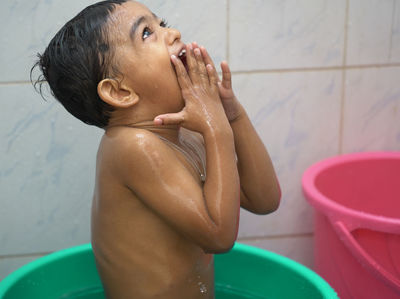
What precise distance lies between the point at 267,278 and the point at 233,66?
503 mm

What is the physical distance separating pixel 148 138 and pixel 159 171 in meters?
0.05

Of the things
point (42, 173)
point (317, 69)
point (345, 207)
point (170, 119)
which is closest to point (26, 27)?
point (42, 173)

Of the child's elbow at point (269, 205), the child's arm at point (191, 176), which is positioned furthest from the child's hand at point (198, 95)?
the child's elbow at point (269, 205)

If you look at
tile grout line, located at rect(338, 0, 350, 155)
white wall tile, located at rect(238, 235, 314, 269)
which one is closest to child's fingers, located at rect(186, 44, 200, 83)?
Result: tile grout line, located at rect(338, 0, 350, 155)

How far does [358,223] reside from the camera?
998mm

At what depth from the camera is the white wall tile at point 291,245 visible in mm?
1404

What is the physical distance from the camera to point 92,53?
0.76m

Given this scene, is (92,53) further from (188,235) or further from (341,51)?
(341,51)

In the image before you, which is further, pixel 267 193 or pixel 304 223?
pixel 304 223

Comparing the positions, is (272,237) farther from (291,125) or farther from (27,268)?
(27,268)

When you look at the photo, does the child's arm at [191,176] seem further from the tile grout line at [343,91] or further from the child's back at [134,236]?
the tile grout line at [343,91]

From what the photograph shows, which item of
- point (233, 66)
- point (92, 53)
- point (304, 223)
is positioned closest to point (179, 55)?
point (92, 53)

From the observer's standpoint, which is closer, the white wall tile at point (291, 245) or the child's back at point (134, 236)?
the child's back at point (134, 236)

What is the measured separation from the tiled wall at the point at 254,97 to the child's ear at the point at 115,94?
448mm
